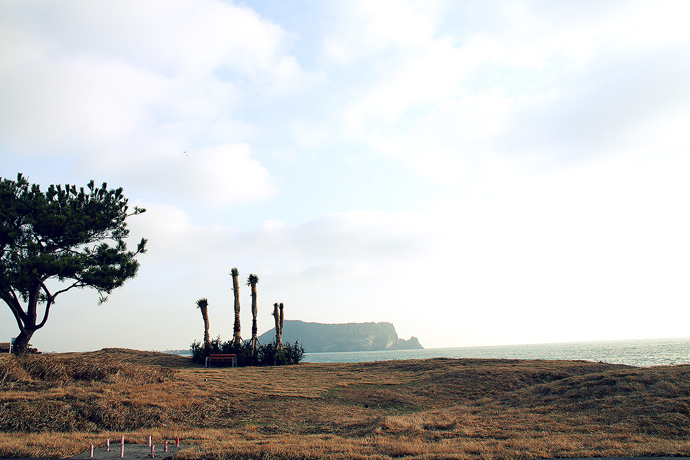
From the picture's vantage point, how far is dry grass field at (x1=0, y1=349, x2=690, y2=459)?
10352 mm

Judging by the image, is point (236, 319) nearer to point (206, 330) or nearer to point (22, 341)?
point (206, 330)

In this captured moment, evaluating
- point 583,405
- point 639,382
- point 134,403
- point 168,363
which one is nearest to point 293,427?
point 134,403

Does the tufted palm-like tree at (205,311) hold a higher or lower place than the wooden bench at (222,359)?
higher

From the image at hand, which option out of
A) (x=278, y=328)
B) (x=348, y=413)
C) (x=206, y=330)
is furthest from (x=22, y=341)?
(x=348, y=413)

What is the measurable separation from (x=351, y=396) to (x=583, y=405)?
9.31 metres

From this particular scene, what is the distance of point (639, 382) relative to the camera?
1636 centimetres

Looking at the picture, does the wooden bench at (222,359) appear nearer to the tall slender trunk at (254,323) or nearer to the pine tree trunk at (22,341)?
the tall slender trunk at (254,323)

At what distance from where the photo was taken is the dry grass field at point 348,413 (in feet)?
34.0

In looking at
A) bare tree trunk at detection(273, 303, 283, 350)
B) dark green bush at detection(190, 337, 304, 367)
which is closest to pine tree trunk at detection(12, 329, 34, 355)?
dark green bush at detection(190, 337, 304, 367)

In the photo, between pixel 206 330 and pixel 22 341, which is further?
pixel 206 330

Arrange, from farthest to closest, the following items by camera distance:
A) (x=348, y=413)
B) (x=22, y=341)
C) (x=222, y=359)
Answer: (x=222, y=359), (x=22, y=341), (x=348, y=413)

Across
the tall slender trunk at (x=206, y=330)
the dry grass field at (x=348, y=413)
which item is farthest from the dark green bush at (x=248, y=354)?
the dry grass field at (x=348, y=413)

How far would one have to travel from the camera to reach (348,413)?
1677cm

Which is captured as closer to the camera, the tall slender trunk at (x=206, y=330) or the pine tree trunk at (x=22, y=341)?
the pine tree trunk at (x=22, y=341)
